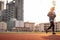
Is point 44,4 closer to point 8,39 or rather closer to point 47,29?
point 47,29

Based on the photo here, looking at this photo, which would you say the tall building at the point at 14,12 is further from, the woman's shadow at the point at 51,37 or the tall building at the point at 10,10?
the woman's shadow at the point at 51,37

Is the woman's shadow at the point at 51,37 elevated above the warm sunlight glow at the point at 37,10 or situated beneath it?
situated beneath

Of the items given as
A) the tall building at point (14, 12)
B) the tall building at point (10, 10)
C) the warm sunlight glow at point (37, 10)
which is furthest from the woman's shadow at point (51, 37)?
the tall building at point (10, 10)

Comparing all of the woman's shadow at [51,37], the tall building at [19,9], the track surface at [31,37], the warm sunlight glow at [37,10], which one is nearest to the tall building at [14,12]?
the tall building at [19,9]

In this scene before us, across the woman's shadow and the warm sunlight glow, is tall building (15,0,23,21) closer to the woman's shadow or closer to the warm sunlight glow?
the warm sunlight glow

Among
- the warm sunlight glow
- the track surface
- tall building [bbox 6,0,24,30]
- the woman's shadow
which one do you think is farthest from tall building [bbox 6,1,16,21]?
the woman's shadow

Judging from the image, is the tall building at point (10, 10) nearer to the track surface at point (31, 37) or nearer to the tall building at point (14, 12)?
the tall building at point (14, 12)

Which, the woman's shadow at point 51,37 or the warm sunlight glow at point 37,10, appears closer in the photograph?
the woman's shadow at point 51,37

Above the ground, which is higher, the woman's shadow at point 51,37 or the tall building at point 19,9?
the tall building at point 19,9

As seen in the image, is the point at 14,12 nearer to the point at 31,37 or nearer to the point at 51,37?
the point at 31,37

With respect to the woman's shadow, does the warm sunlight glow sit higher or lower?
higher

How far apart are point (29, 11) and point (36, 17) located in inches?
8.7

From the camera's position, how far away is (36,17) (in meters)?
3.62

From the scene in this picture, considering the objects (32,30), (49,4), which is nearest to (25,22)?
(32,30)
